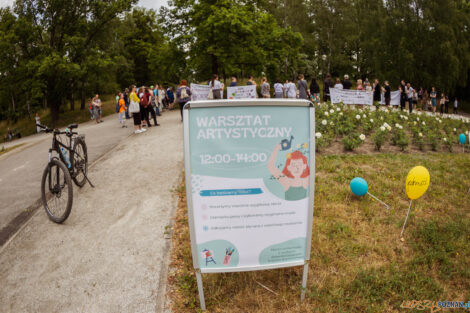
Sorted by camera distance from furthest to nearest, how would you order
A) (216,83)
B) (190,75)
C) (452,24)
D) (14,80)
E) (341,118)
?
(452,24)
(190,75)
(14,80)
(216,83)
(341,118)

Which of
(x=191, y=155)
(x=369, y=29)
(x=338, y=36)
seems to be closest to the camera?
(x=191, y=155)

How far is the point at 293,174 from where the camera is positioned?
2.95 metres

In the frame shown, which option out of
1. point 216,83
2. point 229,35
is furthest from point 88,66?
point 216,83

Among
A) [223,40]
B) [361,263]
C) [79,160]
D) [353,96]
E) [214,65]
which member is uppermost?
[223,40]

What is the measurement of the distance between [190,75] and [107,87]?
43.7 ft

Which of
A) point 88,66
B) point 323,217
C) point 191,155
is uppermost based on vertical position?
point 88,66

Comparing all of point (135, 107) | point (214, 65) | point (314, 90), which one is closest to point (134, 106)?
point (135, 107)

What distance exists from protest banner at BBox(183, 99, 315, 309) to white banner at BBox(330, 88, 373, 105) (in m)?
13.3

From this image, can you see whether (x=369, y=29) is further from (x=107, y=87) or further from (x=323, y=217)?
(x=323, y=217)

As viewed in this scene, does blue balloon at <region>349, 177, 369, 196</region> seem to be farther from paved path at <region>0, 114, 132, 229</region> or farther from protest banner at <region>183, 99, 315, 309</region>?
paved path at <region>0, 114, 132, 229</region>

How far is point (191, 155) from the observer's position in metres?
2.81

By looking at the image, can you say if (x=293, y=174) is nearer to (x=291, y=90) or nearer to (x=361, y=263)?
(x=361, y=263)

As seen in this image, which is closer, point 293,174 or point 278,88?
point 293,174

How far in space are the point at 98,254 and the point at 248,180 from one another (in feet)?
8.08
